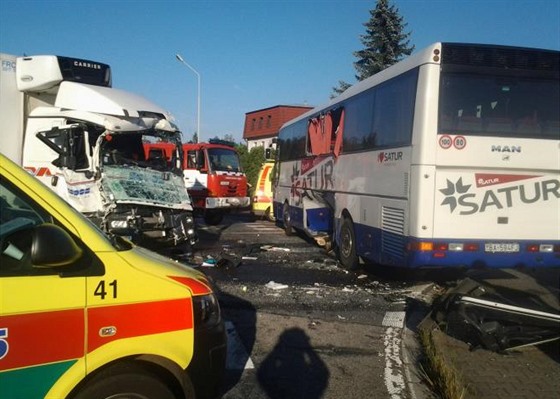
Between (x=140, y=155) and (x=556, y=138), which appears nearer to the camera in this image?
(x=556, y=138)

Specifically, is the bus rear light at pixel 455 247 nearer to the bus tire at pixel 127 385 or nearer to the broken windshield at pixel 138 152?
the bus tire at pixel 127 385

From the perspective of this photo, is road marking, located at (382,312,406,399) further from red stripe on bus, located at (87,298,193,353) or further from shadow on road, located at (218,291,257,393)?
red stripe on bus, located at (87,298,193,353)

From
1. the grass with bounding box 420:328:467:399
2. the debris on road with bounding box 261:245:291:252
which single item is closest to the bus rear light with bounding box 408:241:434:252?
the grass with bounding box 420:328:467:399

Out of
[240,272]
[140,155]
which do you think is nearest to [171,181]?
[140,155]

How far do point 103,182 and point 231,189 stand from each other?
30.5 feet

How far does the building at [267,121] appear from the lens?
57.3 meters

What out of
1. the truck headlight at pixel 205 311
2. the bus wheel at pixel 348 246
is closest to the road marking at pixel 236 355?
the truck headlight at pixel 205 311

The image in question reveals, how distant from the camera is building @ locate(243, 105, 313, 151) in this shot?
57344mm

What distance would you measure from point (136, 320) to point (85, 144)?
7.38 metres

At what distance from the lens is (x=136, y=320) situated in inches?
119

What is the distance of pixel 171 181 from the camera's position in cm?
1056

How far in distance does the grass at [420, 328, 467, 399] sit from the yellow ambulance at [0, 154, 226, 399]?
2182 mm

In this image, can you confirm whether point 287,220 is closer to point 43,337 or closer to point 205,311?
point 205,311

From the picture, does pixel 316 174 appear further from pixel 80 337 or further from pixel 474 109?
pixel 80 337
